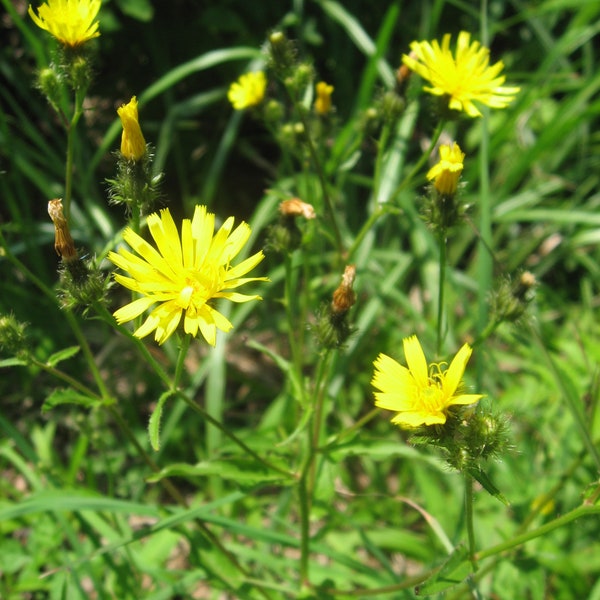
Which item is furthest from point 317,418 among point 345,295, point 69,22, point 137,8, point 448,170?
point 137,8

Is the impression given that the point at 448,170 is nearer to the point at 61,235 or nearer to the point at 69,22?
the point at 61,235

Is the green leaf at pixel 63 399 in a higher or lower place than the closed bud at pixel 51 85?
lower

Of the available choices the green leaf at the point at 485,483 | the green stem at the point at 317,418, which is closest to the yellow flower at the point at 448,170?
the green stem at the point at 317,418

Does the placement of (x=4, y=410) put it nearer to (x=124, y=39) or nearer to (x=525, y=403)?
(x=124, y=39)

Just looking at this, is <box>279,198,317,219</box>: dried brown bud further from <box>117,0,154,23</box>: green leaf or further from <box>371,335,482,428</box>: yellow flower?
<box>117,0,154,23</box>: green leaf

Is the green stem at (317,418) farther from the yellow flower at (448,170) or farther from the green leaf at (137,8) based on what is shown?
the green leaf at (137,8)

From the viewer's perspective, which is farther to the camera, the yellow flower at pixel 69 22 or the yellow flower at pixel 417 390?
the yellow flower at pixel 69 22

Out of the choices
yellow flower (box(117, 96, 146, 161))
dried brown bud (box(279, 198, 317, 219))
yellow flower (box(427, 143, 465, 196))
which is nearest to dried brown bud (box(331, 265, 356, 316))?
dried brown bud (box(279, 198, 317, 219))
